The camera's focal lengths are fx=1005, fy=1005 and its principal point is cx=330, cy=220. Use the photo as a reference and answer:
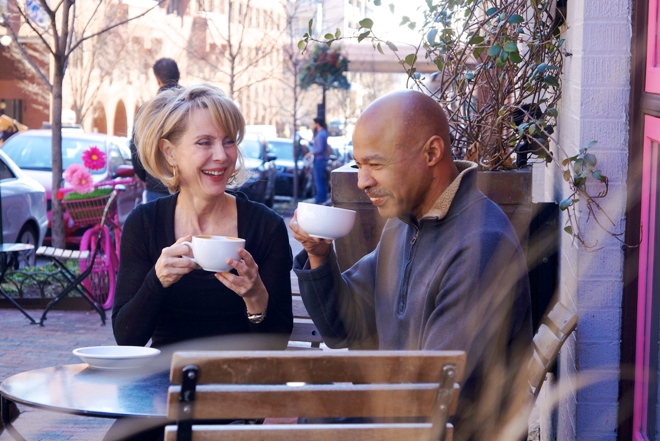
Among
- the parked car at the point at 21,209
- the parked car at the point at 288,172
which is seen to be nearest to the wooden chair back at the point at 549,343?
the parked car at the point at 21,209

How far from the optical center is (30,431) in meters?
5.65

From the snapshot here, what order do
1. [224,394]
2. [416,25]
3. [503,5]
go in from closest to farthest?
1. [224,394]
2. [503,5]
3. [416,25]

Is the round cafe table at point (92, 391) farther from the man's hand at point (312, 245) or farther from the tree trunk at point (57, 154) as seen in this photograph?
the tree trunk at point (57, 154)

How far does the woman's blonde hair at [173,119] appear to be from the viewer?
3.81 metres

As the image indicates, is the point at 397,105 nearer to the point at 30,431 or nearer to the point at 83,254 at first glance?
the point at 30,431

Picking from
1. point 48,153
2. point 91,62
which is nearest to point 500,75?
point 48,153

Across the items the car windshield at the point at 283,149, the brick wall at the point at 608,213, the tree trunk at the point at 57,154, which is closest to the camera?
the brick wall at the point at 608,213

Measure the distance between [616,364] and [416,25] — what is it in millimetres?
2181

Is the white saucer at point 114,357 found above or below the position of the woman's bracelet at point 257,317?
below

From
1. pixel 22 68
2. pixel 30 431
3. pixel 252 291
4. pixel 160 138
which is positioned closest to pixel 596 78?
pixel 252 291

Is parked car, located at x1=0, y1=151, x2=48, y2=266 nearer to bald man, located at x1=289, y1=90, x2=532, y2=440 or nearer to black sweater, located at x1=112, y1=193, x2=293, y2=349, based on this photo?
black sweater, located at x1=112, y1=193, x2=293, y2=349

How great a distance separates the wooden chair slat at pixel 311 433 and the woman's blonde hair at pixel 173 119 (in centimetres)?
174

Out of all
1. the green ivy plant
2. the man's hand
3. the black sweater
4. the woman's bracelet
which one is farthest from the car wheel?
the man's hand

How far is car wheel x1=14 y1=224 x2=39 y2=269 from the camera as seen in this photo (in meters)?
11.2
